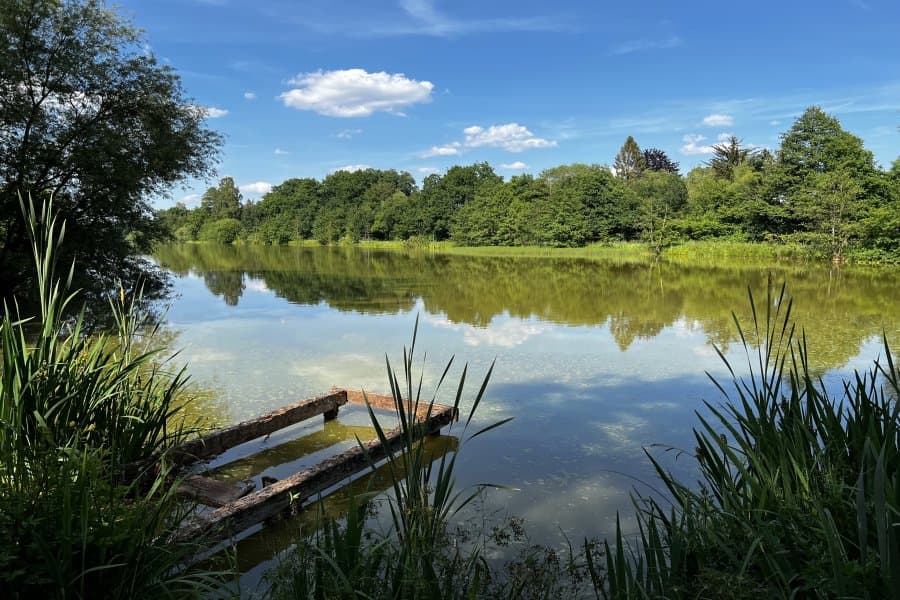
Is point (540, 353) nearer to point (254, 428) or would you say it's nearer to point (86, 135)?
point (254, 428)

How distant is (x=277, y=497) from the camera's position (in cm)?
352

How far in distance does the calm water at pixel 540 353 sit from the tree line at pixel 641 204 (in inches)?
222

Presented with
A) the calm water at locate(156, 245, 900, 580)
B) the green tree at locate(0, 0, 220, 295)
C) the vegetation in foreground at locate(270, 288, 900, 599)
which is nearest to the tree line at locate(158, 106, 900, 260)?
the green tree at locate(0, 0, 220, 295)

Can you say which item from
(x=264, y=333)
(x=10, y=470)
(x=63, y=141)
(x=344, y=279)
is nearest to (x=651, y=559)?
(x=10, y=470)

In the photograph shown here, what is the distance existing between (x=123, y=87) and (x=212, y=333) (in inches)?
258

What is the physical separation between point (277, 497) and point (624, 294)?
1288 centimetres

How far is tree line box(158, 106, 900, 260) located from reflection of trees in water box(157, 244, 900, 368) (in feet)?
12.1

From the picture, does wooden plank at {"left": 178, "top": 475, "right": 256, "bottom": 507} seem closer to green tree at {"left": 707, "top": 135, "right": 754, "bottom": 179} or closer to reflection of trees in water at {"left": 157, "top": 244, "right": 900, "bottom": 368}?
reflection of trees in water at {"left": 157, "top": 244, "right": 900, "bottom": 368}

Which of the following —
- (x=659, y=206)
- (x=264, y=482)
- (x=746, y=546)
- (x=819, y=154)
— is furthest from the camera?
(x=659, y=206)

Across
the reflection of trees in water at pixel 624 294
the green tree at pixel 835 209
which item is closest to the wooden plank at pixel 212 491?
the reflection of trees in water at pixel 624 294

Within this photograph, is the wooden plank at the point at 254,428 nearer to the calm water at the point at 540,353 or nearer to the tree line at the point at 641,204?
the calm water at the point at 540,353

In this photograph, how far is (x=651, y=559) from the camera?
1.94 m

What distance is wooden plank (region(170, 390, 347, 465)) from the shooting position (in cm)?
435

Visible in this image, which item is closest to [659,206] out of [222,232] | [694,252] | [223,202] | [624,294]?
[694,252]
